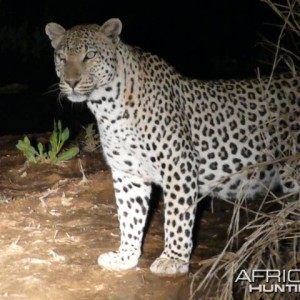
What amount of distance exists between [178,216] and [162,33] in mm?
15156

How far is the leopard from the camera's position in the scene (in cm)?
582

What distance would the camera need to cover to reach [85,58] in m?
5.77

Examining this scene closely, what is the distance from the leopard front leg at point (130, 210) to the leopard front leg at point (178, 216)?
0.32 m

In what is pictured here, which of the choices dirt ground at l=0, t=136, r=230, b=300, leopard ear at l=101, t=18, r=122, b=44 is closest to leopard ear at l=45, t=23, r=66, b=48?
leopard ear at l=101, t=18, r=122, b=44

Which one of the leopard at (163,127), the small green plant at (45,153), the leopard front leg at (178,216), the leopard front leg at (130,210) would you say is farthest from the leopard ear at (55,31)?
the small green plant at (45,153)

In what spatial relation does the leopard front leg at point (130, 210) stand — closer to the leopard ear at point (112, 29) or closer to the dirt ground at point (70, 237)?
the dirt ground at point (70, 237)

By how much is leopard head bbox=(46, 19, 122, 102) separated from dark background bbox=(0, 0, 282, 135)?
333 inches

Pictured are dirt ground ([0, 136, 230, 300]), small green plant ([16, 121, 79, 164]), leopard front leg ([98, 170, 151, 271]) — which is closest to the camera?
dirt ground ([0, 136, 230, 300])

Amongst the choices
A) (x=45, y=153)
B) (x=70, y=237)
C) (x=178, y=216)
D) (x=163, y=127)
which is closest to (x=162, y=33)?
(x=45, y=153)

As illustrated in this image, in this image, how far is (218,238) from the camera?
6934 mm

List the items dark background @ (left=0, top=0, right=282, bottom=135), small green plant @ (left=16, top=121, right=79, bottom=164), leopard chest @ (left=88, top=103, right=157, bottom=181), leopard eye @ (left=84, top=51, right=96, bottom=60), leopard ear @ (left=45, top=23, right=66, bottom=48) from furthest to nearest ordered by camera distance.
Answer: dark background @ (left=0, top=0, right=282, bottom=135), small green plant @ (left=16, top=121, right=79, bottom=164), leopard ear @ (left=45, top=23, right=66, bottom=48), leopard chest @ (left=88, top=103, right=157, bottom=181), leopard eye @ (left=84, top=51, right=96, bottom=60)

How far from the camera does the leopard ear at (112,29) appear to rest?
233 inches

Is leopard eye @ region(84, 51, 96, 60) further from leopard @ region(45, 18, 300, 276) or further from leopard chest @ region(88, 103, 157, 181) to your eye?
leopard chest @ region(88, 103, 157, 181)

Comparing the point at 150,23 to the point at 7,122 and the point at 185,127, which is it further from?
the point at 185,127
